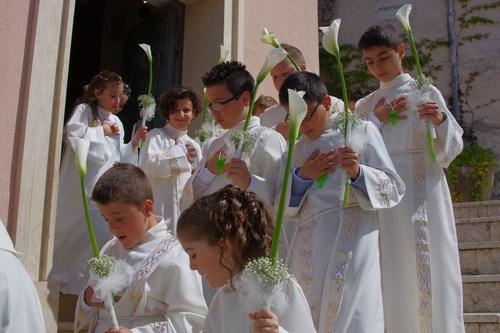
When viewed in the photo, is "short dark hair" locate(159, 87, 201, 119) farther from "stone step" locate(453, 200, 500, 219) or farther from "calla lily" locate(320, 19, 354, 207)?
"stone step" locate(453, 200, 500, 219)

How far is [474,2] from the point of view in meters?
14.9

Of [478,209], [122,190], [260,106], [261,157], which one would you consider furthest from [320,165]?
[478,209]

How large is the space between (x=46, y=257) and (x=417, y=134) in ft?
9.64

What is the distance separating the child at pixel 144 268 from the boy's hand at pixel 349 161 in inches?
40.7

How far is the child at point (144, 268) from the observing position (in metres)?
3.20

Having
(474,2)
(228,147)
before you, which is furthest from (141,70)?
(474,2)

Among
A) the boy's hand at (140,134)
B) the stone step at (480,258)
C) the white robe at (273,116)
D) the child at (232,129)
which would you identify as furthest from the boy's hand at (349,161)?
the stone step at (480,258)

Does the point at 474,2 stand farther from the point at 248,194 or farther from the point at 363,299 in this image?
the point at 248,194

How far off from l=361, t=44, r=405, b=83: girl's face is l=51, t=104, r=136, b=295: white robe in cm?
229

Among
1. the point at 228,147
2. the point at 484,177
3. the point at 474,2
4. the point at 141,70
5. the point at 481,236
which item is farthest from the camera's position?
the point at 474,2

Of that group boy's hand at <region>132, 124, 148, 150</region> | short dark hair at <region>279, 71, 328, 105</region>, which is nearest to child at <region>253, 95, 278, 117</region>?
boy's hand at <region>132, 124, 148, 150</region>

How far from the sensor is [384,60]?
16.9ft

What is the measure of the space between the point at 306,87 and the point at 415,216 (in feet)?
4.64

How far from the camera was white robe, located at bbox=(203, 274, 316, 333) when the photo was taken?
257cm
